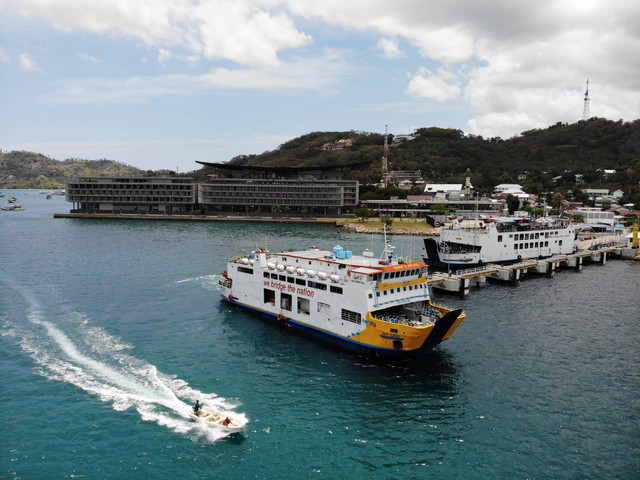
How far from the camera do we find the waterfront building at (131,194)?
547 feet

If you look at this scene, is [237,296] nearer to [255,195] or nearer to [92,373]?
[92,373]

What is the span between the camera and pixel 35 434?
2492 centimetres

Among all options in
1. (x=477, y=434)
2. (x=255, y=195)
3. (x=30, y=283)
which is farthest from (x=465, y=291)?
(x=255, y=195)

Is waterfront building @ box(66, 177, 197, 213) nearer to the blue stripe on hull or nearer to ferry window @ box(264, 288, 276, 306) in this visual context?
ferry window @ box(264, 288, 276, 306)

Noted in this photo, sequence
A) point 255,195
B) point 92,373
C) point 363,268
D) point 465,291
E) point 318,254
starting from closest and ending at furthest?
point 92,373 → point 363,268 → point 318,254 → point 465,291 → point 255,195

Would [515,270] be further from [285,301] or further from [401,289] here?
[285,301]

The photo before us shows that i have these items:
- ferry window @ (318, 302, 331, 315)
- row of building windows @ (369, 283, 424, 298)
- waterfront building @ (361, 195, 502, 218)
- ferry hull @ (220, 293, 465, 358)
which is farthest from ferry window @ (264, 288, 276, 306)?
waterfront building @ (361, 195, 502, 218)

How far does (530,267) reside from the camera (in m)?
71.6

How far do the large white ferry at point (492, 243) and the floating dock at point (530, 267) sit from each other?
237cm

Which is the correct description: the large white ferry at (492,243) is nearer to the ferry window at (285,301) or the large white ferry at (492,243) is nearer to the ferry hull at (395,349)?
the ferry window at (285,301)

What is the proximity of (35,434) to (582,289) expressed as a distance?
6289 centimetres

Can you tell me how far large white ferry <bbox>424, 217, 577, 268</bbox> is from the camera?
71.8 metres

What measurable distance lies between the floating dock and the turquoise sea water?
5.76 m

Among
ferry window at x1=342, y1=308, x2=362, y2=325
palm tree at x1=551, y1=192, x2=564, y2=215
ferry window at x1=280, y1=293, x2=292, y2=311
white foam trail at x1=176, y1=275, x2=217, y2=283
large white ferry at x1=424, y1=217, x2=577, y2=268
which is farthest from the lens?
palm tree at x1=551, y1=192, x2=564, y2=215
